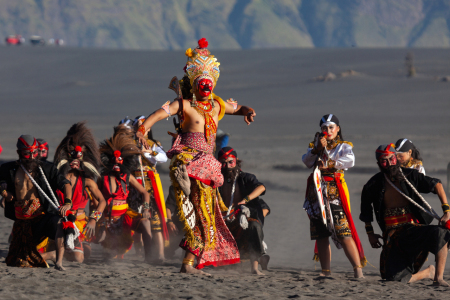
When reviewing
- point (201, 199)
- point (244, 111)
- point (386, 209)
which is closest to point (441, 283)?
point (386, 209)

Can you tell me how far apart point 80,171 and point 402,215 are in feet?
11.8

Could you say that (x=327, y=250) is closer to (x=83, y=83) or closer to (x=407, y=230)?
(x=407, y=230)

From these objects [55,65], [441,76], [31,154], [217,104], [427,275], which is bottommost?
[427,275]

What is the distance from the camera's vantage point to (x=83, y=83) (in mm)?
57375

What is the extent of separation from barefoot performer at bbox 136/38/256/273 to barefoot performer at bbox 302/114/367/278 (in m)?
0.95

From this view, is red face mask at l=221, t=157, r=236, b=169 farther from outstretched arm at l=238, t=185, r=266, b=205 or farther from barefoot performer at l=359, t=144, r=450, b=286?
barefoot performer at l=359, t=144, r=450, b=286

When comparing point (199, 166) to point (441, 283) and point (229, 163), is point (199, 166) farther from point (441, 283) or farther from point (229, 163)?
point (441, 283)

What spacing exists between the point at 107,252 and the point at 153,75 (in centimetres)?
5182

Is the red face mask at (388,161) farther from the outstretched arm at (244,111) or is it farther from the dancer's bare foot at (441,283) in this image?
the outstretched arm at (244,111)

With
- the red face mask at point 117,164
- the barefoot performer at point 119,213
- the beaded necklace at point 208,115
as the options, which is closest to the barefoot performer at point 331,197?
the beaded necklace at point 208,115

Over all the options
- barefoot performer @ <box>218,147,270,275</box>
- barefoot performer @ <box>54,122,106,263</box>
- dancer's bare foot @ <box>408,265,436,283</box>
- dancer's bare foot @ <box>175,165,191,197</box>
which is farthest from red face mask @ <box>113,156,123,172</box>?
dancer's bare foot @ <box>408,265,436,283</box>

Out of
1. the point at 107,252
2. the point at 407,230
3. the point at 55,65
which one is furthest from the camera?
the point at 55,65

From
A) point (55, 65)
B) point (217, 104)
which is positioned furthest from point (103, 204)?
point (55, 65)

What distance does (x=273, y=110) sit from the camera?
131 feet
